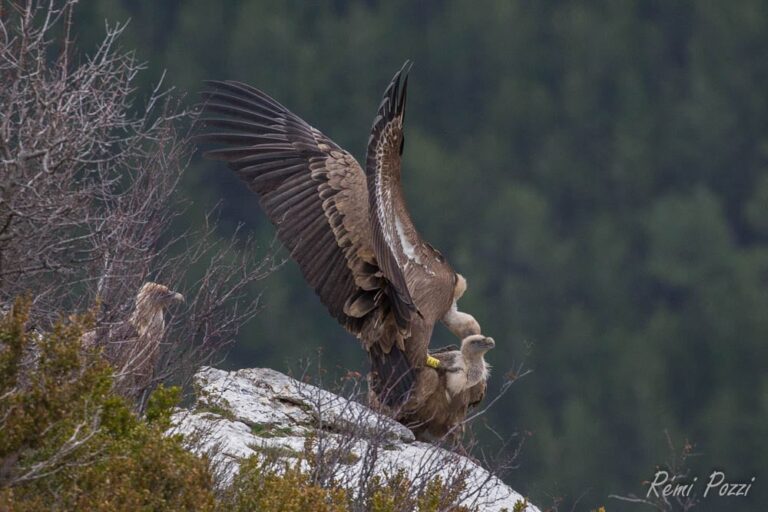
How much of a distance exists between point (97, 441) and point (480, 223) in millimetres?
37817

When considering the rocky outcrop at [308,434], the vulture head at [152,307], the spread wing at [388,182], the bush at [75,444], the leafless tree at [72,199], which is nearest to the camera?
the bush at [75,444]

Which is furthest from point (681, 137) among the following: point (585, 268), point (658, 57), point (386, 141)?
point (386, 141)

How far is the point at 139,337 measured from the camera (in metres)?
7.64

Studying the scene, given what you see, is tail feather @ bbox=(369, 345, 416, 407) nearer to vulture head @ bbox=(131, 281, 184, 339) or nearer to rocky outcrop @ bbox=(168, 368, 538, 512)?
rocky outcrop @ bbox=(168, 368, 538, 512)

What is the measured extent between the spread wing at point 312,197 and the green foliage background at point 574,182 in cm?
2258

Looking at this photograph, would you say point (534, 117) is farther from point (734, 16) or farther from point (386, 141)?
point (386, 141)

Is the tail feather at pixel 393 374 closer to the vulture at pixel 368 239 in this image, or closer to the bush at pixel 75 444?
the vulture at pixel 368 239

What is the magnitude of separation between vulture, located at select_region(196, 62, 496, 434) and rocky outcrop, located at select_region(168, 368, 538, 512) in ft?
0.99

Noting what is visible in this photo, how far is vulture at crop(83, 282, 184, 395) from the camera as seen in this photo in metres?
7.27

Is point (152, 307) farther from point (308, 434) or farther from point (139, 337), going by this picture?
point (308, 434)

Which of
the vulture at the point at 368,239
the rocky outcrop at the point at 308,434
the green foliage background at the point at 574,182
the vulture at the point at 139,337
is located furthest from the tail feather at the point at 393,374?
the green foliage background at the point at 574,182

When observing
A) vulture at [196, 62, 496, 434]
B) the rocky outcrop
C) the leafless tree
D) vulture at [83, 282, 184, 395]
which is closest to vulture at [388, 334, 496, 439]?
vulture at [196, 62, 496, 434]

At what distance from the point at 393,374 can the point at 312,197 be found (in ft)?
3.93

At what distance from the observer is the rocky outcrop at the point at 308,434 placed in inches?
282
